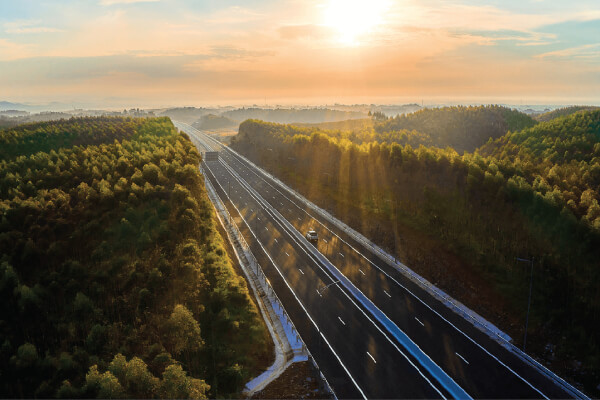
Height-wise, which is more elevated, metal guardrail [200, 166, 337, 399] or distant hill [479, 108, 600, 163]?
distant hill [479, 108, 600, 163]

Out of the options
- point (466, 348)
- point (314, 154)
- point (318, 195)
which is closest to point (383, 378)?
point (466, 348)

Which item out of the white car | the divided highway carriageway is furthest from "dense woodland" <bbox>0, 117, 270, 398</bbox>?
the white car

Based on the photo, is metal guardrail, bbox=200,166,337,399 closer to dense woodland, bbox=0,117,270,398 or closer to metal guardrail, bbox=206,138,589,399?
dense woodland, bbox=0,117,270,398

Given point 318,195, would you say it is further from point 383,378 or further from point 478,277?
point 383,378

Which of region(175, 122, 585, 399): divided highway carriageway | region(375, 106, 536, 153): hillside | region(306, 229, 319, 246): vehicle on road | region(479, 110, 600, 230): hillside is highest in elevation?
region(375, 106, 536, 153): hillside

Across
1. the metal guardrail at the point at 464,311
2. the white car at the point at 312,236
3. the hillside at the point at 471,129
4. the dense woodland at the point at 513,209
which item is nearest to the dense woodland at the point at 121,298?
the white car at the point at 312,236

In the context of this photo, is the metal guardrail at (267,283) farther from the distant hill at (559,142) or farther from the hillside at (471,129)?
the hillside at (471,129)
